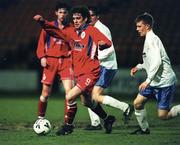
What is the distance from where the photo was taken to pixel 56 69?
432 inches

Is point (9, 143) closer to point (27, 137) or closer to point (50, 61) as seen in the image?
point (27, 137)

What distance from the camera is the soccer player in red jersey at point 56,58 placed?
10781mm

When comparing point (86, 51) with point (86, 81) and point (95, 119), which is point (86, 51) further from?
point (95, 119)

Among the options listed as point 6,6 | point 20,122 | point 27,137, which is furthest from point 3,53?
point 27,137

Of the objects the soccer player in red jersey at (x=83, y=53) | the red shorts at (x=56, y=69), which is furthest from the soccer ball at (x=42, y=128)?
the red shorts at (x=56, y=69)

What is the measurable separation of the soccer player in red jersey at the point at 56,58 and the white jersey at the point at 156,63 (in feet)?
5.61

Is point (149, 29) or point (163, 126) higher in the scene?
point (149, 29)

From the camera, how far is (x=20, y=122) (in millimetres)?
12062

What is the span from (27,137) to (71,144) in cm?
116

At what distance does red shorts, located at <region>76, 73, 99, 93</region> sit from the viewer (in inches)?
376

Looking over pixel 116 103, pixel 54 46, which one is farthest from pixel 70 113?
pixel 54 46

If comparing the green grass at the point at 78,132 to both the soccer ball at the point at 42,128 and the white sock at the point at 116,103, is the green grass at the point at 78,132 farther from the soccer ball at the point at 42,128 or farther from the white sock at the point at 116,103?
the white sock at the point at 116,103

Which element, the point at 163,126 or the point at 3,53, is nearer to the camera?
the point at 163,126

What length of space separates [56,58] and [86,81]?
1.53 meters
